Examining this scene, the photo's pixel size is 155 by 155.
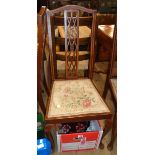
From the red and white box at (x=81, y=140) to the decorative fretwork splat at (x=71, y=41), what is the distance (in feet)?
1.47

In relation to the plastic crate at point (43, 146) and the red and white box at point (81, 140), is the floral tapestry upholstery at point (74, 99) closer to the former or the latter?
the red and white box at point (81, 140)

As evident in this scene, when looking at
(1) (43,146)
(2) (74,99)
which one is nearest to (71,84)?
(2) (74,99)

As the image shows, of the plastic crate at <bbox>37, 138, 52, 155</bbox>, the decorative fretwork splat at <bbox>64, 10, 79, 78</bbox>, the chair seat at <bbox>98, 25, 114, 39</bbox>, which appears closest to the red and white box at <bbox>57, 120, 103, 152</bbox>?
the plastic crate at <bbox>37, 138, 52, 155</bbox>

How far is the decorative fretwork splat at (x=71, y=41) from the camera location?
4.79ft

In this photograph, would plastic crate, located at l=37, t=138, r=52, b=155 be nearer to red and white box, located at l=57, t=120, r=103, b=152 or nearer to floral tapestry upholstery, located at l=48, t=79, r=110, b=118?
red and white box, located at l=57, t=120, r=103, b=152

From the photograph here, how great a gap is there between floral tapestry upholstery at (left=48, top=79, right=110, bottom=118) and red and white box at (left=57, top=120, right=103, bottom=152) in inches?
6.7

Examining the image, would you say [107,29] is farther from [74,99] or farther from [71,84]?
[74,99]

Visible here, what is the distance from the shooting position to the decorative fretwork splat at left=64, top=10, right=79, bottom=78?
1461mm

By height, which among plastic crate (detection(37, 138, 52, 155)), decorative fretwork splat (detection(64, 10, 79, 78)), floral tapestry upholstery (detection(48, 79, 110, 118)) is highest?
decorative fretwork splat (detection(64, 10, 79, 78))

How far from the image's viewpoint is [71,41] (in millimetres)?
1521

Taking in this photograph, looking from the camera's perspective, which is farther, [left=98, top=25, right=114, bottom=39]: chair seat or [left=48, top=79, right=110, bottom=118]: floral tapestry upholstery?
[left=98, top=25, right=114, bottom=39]: chair seat
